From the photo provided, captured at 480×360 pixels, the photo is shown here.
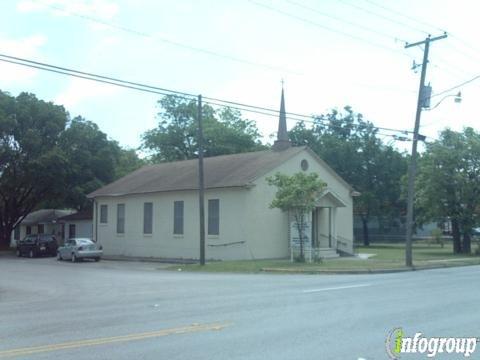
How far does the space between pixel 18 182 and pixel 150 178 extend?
1196 cm

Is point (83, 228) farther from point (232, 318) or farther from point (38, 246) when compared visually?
point (232, 318)

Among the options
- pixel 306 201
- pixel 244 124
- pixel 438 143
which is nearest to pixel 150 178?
pixel 306 201

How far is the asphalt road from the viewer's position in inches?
320

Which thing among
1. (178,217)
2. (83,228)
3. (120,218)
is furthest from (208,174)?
(83,228)

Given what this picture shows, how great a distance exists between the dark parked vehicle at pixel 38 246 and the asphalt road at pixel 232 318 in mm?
23716

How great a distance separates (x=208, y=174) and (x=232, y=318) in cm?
2517

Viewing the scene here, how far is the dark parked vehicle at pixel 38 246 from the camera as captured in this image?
1636 inches

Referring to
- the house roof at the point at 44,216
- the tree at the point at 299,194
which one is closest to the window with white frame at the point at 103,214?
the house roof at the point at 44,216

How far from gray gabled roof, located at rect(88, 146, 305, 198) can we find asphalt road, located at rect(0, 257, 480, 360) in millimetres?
14426

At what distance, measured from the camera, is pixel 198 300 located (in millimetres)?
14102

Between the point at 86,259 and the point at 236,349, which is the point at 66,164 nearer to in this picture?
the point at 86,259

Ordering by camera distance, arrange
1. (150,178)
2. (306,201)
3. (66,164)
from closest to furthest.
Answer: (306,201)
(150,178)
(66,164)

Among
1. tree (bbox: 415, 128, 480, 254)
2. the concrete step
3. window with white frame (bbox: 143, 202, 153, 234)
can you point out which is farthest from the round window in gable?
window with white frame (bbox: 143, 202, 153, 234)

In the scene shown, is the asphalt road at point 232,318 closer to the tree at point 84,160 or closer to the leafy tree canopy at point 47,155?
the leafy tree canopy at point 47,155
